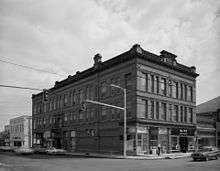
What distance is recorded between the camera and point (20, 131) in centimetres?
10400

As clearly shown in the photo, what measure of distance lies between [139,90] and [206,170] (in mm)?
24241

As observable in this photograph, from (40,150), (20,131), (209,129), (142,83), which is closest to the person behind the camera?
(142,83)

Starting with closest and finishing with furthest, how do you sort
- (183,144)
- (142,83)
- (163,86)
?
(142,83) < (163,86) < (183,144)

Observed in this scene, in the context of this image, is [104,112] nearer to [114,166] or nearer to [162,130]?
[162,130]

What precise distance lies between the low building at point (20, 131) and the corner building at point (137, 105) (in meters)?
40.2

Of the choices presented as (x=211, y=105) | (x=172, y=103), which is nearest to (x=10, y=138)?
(x=211, y=105)

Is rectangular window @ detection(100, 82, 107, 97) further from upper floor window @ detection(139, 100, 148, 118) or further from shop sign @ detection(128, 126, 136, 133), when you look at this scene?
shop sign @ detection(128, 126, 136, 133)

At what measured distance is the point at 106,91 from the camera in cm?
5169

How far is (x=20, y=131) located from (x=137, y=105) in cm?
6856

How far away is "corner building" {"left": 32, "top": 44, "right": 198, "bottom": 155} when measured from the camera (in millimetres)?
45562

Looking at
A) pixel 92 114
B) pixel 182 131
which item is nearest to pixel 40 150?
pixel 92 114

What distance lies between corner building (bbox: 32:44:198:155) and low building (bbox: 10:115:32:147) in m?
40.2

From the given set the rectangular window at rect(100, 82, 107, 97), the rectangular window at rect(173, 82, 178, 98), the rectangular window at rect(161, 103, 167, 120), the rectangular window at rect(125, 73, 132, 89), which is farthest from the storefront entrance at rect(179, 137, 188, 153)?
the rectangular window at rect(100, 82, 107, 97)

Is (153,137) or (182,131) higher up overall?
(182,131)
